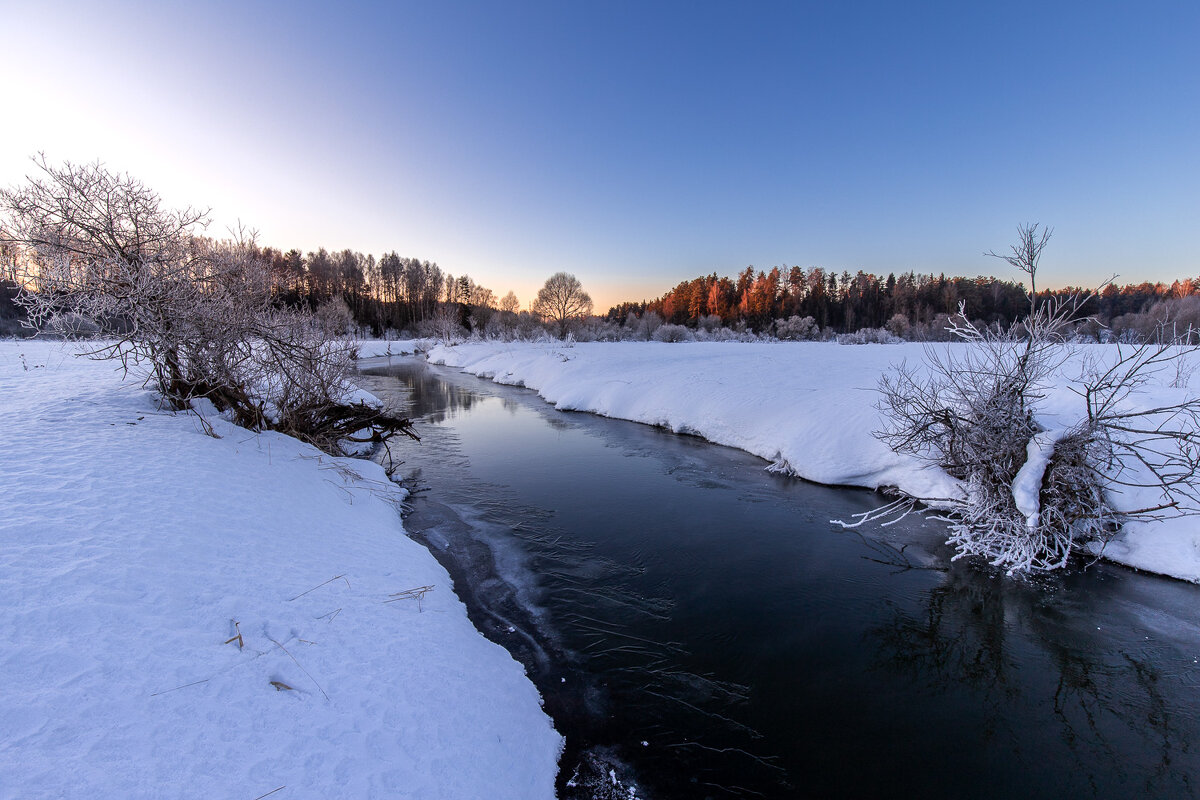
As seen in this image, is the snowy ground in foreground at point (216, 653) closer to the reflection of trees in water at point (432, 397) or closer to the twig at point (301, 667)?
the twig at point (301, 667)

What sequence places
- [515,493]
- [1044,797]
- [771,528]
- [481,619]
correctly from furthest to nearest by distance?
[515,493] < [771,528] < [481,619] < [1044,797]

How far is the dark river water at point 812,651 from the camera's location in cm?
386

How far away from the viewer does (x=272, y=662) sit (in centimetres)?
340

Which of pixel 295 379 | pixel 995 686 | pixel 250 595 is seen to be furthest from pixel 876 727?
pixel 295 379

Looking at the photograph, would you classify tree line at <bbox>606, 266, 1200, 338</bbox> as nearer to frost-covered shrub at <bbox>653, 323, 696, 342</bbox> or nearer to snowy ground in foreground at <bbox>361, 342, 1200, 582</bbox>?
frost-covered shrub at <bbox>653, 323, 696, 342</bbox>

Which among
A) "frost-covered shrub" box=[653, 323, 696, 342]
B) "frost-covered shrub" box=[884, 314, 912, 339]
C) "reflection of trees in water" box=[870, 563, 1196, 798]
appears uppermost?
"frost-covered shrub" box=[884, 314, 912, 339]

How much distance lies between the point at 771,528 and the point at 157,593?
25.6 feet

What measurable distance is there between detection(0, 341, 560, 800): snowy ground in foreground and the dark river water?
34.1 inches

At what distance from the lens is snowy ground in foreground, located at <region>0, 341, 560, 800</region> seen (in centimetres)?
250

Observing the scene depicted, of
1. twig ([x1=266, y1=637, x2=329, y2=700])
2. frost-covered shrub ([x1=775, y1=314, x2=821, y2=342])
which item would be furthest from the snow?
frost-covered shrub ([x1=775, y1=314, x2=821, y2=342])

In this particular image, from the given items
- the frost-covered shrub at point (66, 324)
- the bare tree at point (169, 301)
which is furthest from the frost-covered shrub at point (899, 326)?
the frost-covered shrub at point (66, 324)

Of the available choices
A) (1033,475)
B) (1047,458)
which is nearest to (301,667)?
(1033,475)

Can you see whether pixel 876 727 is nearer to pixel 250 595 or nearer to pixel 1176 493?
pixel 250 595

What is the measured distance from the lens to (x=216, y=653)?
10.7 ft
